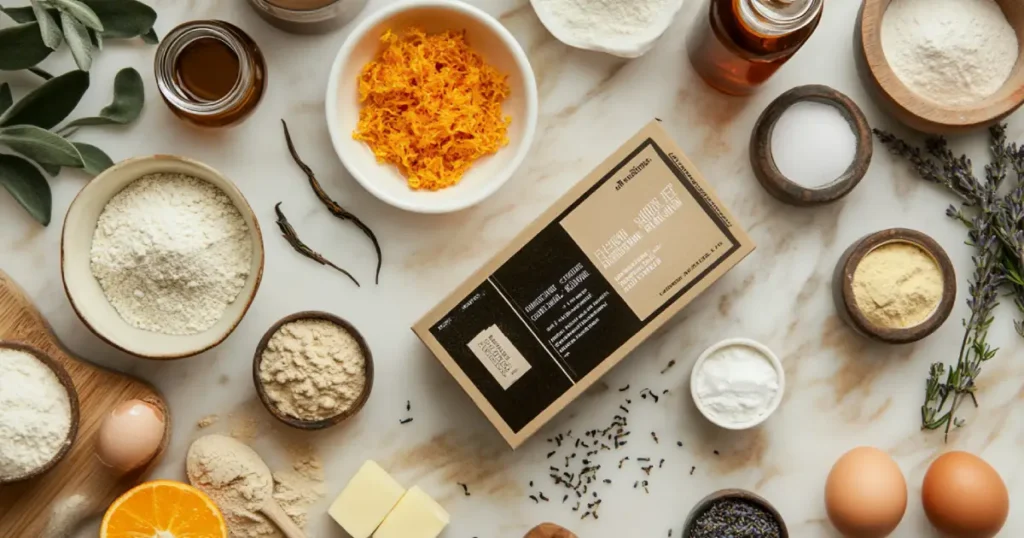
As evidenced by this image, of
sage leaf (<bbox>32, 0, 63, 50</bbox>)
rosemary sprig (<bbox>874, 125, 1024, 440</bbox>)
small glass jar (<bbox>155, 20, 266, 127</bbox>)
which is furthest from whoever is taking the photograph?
rosemary sprig (<bbox>874, 125, 1024, 440</bbox>)

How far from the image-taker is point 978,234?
5.46 feet

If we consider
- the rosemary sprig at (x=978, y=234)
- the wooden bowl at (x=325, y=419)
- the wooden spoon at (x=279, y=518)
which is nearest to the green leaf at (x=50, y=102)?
the wooden bowl at (x=325, y=419)

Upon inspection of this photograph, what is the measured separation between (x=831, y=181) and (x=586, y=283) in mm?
449

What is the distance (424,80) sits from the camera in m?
1.58

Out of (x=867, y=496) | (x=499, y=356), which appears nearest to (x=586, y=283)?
(x=499, y=356)

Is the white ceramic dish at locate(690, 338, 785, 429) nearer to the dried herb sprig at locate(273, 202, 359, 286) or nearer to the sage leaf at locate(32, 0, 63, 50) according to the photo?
the dried herb sprig at locate(273, 202, 359, 286)

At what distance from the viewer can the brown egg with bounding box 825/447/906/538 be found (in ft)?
5.18

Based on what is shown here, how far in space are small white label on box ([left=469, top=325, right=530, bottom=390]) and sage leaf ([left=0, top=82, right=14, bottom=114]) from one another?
841mm

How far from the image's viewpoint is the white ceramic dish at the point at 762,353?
1.62 m

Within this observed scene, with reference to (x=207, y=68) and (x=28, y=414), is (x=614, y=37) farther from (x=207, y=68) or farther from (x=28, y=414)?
(x=28, y=414)

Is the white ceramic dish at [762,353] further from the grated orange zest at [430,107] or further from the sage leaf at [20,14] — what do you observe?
the sage leaf at [20,14]

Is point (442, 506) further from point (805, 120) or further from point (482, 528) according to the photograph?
point (805, 120)

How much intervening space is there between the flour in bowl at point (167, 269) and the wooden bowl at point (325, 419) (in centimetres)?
9

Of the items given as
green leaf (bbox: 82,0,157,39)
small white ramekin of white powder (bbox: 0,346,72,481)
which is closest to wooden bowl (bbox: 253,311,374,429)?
small white ramekin of white powder (bbox: 0,346,72,481)
